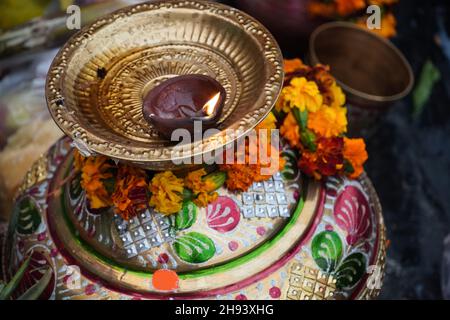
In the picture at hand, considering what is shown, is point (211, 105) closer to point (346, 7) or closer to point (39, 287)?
point (39, 287)

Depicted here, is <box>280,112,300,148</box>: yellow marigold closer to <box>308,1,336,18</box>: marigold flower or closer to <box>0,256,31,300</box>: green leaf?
<box>0,256,31,300</box>: green leaf

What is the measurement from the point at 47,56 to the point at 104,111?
192 cm

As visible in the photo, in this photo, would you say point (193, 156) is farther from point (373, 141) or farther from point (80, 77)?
point (373, 141)

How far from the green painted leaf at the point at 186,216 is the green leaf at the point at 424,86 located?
2.34 metres

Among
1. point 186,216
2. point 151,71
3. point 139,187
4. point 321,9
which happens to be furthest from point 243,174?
point 321,9

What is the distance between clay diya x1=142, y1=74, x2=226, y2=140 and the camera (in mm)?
1478

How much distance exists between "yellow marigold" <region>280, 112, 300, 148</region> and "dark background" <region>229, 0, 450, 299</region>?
137 centimetres

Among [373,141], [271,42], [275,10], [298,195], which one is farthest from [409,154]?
[271,42]

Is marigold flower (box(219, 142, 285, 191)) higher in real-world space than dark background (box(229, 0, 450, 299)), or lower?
higher

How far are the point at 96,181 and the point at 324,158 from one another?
787 mm

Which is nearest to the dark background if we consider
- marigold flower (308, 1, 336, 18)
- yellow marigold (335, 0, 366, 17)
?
marigold flower (308, 1, 336, 18)

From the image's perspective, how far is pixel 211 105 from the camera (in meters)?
1.50

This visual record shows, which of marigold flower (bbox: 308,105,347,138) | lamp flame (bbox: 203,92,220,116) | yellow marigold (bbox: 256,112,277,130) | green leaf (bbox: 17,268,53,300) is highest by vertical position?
lamp flame (bbox: 203,92,220,116)

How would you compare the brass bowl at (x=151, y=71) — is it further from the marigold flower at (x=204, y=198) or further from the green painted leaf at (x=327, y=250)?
the green painted leaf at (x=327, y=250)
